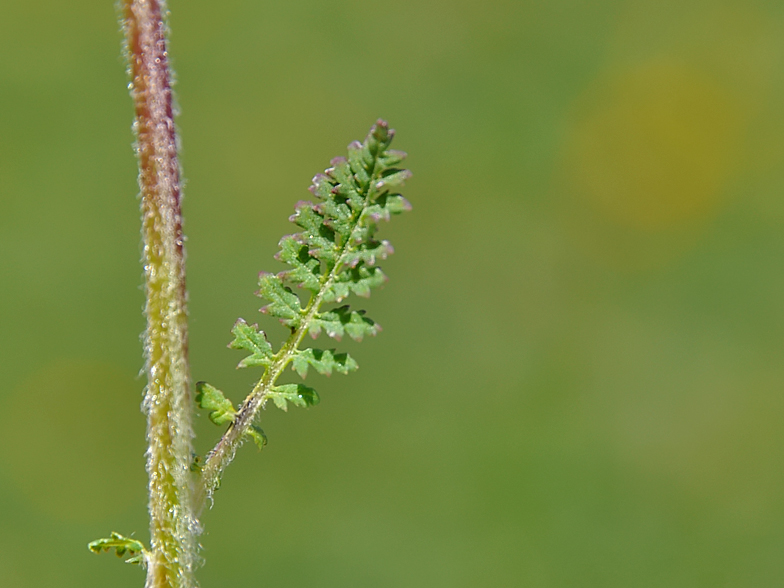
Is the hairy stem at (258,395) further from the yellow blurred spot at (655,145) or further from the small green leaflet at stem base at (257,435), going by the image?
the yellow blurred spot at (655,145)

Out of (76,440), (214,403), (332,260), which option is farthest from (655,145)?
(214,403)

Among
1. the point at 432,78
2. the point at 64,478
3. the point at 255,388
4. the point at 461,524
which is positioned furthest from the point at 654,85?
the point at 255,388

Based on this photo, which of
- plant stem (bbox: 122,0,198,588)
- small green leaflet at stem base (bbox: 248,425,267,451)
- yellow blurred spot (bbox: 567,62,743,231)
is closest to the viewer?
plant stem (bbox: 122,0,198,588)

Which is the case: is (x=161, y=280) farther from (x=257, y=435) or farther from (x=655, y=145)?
(x=655, y=145)

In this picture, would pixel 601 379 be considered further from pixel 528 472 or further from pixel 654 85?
pixel 654 85

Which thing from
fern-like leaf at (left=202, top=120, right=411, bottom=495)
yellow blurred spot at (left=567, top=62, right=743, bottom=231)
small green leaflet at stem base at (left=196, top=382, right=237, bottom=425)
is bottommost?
small green leaflet at stem base at (left=196, top=382, right=237, bottom=425)

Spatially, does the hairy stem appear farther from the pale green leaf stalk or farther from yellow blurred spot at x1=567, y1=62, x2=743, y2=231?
yellow blurred spot at x1=567, y1=62, x2=743, y2=231

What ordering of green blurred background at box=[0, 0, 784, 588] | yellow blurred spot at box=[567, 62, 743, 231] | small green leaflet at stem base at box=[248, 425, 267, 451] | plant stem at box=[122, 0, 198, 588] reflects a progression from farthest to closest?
1. yellow blurred spot at box=[567, 62, 743, 231]
2. green blurred background at box=[0, 0, 784, 588]
3. small green leaflet at stem base at box=[248, 425, 267, 451]
4. plant stem at box=[122, 0, 198, 588]

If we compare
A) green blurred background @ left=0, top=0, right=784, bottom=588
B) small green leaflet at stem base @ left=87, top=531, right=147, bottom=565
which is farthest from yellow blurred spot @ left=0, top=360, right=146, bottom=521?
small green leaflet at stem base @ left=87, top=531, right=147, bottom=565
